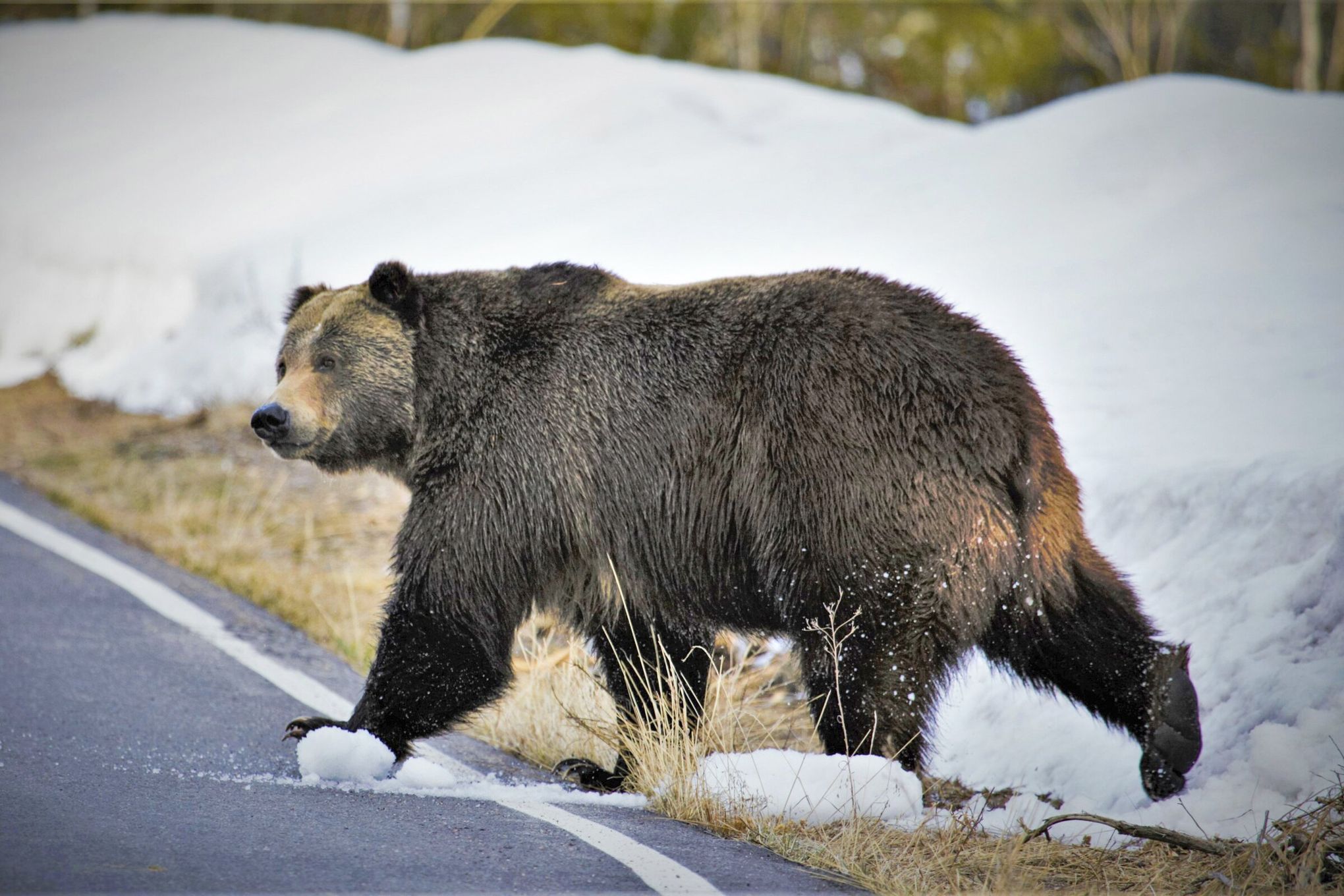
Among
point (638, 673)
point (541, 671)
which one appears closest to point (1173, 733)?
point (638, 673)

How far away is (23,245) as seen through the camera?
707 inches

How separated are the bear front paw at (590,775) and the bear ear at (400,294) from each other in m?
1.94

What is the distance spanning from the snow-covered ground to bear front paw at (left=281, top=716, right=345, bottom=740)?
272 centimetres

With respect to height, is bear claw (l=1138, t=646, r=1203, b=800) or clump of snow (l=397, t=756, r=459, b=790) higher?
bear claw (l=1138, t=646, r=1203, b=800)

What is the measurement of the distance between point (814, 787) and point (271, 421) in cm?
255

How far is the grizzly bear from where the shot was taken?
13.9 ft

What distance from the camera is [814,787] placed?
409 centimetres

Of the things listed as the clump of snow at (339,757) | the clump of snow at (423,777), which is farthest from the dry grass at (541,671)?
the clump of snow at (339,757)

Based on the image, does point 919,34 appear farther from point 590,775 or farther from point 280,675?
point 590,775

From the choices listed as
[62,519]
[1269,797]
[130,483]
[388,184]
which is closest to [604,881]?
[1269,797]

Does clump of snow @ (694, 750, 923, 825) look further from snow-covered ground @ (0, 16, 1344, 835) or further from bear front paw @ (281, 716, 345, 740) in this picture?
bear front paw @ (281, 716, 345, 740)

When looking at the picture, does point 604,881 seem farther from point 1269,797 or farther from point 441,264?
point 441,264

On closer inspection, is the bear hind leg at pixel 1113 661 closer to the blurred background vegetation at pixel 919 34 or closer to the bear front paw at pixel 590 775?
the bear front paw at pixel 590 775

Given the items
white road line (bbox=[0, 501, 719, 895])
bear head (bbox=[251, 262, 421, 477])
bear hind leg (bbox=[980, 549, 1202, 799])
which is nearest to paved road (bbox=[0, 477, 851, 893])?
white road line (bbox=[0, 501, 719, 895])
